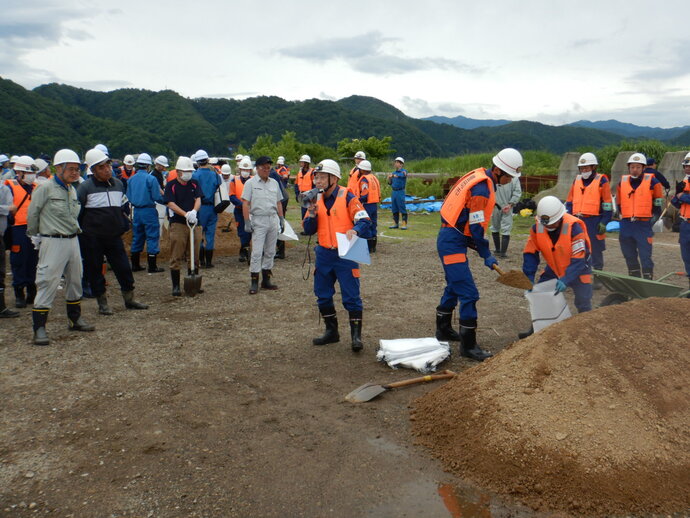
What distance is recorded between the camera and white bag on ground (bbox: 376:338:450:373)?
200 inches

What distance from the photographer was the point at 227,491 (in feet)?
10.7

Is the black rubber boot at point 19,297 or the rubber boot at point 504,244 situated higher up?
the rubber boot at point 504,244

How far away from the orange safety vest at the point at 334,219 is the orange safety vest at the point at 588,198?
4148mm

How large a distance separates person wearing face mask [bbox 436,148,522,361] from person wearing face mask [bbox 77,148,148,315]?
3.95m

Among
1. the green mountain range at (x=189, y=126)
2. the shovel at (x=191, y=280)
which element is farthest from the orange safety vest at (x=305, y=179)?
the green mountain range at (x=189, y=126)

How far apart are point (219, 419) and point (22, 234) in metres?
4.81

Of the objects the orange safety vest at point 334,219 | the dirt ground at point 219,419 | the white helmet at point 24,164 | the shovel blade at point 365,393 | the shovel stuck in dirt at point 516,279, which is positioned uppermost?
the white helmet at point 24,164

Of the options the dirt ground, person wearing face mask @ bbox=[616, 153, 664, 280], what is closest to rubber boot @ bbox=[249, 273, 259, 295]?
the dirt ground

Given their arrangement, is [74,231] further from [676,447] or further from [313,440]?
[676,447]

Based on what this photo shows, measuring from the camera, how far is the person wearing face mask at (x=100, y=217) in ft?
21.3

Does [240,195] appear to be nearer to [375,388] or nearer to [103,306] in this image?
[103,306]

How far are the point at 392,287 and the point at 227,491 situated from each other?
214 inches

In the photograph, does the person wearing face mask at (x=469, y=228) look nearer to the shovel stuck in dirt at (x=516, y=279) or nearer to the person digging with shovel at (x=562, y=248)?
the shovel stuck in dirt at (x=516, y=279)

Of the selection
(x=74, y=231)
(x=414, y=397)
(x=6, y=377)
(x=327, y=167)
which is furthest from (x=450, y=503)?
(x=74, y=231)
